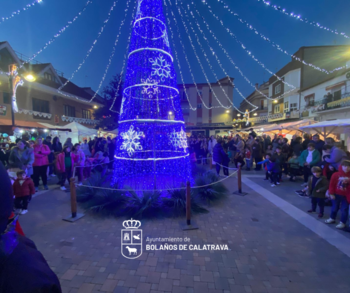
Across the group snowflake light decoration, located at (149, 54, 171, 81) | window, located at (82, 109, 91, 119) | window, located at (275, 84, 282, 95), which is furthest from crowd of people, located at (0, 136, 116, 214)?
window, located at (275, 84, 282, 95)

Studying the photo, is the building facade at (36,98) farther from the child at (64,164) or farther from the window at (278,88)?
the window at (278,88)

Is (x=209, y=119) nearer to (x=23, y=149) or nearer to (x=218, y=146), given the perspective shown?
(x=218, y=146)

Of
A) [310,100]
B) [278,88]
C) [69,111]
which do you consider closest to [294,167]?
[310,100]

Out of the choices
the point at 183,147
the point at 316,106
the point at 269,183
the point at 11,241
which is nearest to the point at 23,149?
the point at 183,147

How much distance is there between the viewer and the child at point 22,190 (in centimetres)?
493

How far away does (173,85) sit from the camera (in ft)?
20.3

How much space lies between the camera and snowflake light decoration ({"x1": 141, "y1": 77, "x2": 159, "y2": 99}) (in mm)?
5836

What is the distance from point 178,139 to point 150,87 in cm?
191

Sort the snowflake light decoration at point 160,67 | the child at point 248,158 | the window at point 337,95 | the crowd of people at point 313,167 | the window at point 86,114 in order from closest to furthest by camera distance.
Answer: the crowd of people at point 313,167 → the snowflake light decoration at point 160,67 → the child at point 248,158 → the window at point 337,95 → the window at point 86,114

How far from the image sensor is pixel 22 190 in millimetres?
4953

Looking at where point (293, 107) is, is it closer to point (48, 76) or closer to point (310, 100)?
point (310, 100)

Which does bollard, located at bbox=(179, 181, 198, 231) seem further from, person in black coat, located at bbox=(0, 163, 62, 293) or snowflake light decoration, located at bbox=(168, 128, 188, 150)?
person in black coat, located at bbox=(0, 163, 62, 293)

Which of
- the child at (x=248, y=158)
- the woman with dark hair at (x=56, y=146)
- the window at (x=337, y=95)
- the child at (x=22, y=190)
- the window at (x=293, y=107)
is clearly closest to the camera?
the child at (x=22, y=190)

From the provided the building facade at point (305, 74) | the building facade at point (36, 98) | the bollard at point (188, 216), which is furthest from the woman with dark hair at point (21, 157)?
the building facade at point (305, 74)
